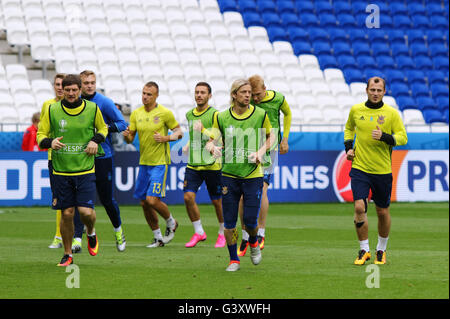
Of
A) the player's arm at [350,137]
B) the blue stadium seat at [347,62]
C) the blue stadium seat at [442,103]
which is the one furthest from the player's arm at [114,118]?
the blue stadium seat at [442,103]

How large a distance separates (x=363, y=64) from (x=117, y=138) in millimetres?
11628

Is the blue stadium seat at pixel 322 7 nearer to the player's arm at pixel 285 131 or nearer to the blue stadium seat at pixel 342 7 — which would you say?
the blue stadium seat at pixel 342 7

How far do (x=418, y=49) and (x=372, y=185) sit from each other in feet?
70.7

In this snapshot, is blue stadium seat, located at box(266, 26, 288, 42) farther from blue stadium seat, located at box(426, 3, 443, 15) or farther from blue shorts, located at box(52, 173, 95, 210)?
blue shorts, located at box(52, 173, 95, 210)

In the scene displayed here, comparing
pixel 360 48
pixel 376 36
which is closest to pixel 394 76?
pixel 360 48

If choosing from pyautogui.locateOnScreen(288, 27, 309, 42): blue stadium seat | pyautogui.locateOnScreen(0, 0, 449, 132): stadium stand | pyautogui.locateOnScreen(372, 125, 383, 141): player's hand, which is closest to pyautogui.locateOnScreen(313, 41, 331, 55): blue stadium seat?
pyautogui.locateOnScreen(0, 0, 449, 132): stadium stand

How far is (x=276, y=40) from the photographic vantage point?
28.1 m

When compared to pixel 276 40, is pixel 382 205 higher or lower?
lower

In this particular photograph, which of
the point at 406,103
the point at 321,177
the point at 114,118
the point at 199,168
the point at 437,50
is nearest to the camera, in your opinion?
the point at 114,118

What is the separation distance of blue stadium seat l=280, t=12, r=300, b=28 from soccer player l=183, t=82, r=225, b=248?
1773 centimetres

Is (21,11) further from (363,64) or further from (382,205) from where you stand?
(382,205)

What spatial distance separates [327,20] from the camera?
96.9 ft

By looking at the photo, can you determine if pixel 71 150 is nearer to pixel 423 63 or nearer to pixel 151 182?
pixel 151 182

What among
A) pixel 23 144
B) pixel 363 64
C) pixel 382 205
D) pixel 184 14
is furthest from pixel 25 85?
pixel 382 205
